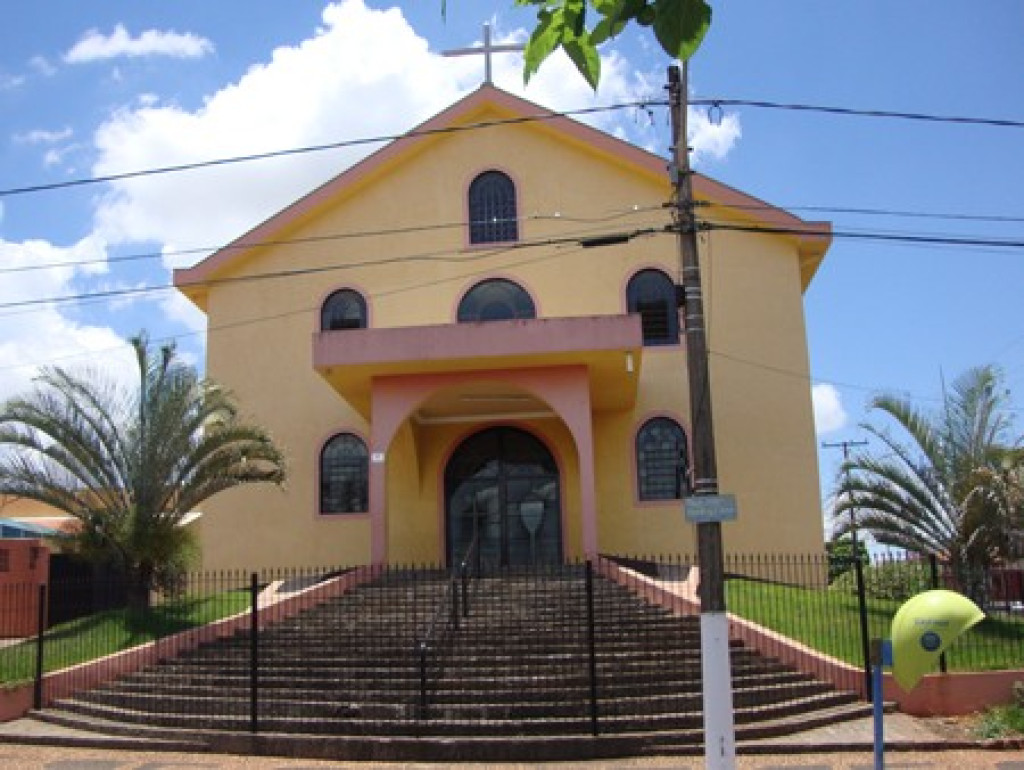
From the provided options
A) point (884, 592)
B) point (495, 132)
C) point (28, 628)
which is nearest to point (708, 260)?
point (495, 132)

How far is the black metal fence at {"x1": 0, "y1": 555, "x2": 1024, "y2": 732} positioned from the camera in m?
12.4

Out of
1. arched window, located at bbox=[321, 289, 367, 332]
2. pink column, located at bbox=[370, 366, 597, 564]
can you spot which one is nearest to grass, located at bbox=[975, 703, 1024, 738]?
pink column, located at bbox=[370, 366, 597, 564]

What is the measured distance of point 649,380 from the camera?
70.2 ft

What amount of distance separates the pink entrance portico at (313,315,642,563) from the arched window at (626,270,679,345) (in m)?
2.77

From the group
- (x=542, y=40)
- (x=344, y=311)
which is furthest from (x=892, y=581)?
(x=542, y=40)

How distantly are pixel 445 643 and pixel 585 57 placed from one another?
1165cm

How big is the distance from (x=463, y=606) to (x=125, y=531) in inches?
234

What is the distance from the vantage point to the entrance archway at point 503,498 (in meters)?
21.3

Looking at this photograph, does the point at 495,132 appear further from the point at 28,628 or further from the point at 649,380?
the point at 28,628

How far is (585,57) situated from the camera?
328 cm

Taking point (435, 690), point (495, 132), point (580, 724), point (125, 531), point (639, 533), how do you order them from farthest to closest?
1. point (495, 132)
2. point (639, 533)
3. point (125, 531)
4. point (435, 690)
5. point (580, 724)

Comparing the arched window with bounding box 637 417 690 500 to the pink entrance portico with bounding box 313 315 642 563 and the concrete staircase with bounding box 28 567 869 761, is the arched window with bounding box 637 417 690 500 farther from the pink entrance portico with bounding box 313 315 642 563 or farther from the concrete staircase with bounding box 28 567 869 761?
the concrete staircase with bounding box 28 567 869 761

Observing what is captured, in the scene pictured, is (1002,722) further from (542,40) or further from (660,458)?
(542,40)

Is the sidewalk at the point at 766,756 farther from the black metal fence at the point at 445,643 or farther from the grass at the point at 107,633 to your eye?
the grass at the point at 107,633
